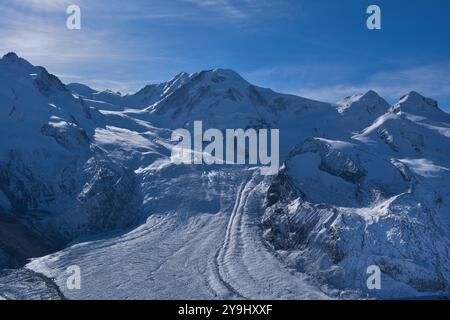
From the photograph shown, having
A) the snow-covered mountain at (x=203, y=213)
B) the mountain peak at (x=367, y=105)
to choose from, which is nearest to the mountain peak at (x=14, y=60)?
the snow-covered mountain at (x=203, y=213)

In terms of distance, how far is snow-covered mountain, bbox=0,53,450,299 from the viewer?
72.1 m

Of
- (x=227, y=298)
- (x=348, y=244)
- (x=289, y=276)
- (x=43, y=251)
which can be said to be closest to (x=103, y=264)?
(x=43, y=251)

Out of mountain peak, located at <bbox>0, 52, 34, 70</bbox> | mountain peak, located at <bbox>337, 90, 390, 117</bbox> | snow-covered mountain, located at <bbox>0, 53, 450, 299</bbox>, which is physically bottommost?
snow-covered mountain, located at <bbox>0, 53, 450, 299</bbox>

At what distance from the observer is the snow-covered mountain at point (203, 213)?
237 feet

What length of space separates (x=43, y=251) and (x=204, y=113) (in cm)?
9799

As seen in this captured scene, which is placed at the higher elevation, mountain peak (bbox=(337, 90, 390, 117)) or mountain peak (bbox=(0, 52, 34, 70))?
mountain peak (bbox=(0, 52, 34, 70))

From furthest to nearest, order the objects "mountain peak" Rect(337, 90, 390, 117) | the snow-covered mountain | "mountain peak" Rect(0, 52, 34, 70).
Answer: "mountain peak" Rect(337, 90, 390, 117) → "mountain peak" Rect(0, 52, 34, 70) → the snow-covered mountain

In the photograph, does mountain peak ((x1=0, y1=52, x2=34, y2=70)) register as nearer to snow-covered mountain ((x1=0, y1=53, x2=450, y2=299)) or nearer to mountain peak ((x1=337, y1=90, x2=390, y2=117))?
snow-covered mountain ((x1=0, y1=53, x2=450, y2=299))

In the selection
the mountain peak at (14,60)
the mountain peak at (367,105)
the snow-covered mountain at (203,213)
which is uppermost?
the mountain peak at (14,60)

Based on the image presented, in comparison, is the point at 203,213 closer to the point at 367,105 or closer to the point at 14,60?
the point at 14,60

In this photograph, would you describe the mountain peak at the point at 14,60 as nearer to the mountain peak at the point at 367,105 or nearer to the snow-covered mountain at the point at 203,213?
the snow-covered mountain at the point at 203,213

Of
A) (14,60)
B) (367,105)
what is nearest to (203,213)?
(14,60)

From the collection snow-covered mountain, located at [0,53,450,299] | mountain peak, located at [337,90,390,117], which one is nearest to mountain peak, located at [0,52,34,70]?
snow-covered mountain, located at [0,53,450,299]
